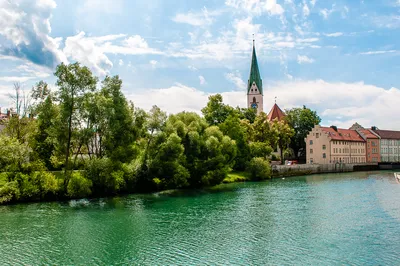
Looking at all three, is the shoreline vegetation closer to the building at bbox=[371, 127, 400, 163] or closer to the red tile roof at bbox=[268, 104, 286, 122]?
the red tile roof at bbox=[268, 104, 286, 122]

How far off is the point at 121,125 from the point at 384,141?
4030 inches

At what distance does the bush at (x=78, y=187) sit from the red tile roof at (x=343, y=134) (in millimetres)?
75899

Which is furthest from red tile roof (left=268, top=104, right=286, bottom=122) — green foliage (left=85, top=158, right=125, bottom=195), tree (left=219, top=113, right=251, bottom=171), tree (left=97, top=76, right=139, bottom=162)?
green foliage (left=85, top=158, right=125, bottom=195)

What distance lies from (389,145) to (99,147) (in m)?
106

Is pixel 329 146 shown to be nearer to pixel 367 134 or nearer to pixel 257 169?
pixel 367 134

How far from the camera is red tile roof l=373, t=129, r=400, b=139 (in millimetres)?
123863

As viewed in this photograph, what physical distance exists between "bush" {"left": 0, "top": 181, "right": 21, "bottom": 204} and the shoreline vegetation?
0.10 meters

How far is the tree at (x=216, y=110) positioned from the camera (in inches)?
3573

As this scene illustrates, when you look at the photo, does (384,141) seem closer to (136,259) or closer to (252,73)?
(252,73)

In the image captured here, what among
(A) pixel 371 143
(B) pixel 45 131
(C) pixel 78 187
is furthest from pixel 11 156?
(A) pixel 371 143

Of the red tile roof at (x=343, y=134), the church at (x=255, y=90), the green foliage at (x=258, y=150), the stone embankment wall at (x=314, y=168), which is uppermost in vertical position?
the church at (x=255, y=90)

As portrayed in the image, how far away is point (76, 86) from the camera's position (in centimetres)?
4634

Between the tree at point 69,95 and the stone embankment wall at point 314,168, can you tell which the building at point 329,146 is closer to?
the stone embankment wall at point 314,168

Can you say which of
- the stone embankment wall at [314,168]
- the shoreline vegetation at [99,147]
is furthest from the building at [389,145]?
the shoreline vegetation at [99,147]
